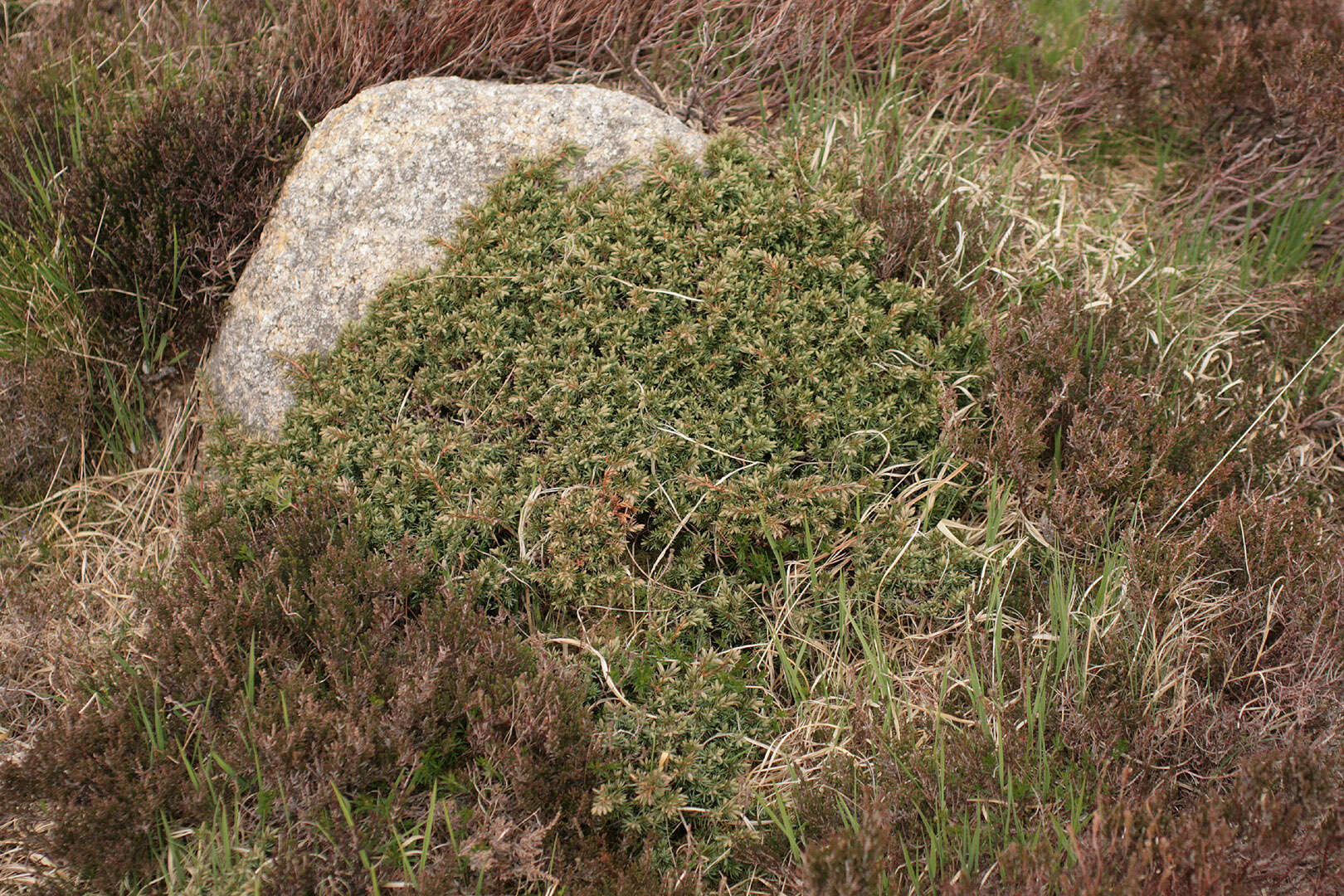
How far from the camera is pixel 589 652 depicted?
2.69 meters

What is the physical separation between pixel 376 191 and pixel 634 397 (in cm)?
143

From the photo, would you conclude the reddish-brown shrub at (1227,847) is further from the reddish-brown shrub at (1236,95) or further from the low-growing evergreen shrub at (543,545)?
the reddish-brown shrub at (1236,95)

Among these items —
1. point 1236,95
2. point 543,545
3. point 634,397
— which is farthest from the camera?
point 1236,95

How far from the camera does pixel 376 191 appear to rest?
3463 mm

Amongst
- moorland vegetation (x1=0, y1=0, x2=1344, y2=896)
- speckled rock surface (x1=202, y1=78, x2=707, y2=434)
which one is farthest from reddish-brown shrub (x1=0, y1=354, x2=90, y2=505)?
speckled rock surface (x1=202, y1=78, x2=707, y2=434)

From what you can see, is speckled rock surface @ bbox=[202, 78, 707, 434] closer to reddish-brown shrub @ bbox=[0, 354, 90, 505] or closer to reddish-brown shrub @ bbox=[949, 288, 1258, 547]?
reddish-brown shrub @ bbox=[0, 354, 90, 505]

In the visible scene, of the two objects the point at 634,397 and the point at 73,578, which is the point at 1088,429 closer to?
the point at 634,397

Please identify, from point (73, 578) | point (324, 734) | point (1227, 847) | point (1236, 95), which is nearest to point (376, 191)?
point (73, 578)

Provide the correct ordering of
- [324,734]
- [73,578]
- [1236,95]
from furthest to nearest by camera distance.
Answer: [1236,95], [73,578], [324,734]

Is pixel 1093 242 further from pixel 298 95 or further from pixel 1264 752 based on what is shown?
pixel 298 95

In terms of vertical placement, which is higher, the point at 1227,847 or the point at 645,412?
the point at 645,412

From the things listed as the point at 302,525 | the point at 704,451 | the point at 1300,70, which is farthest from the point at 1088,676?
the point at 1300,70

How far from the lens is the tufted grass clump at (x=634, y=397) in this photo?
2.86m

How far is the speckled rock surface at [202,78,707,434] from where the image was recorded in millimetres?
3381
